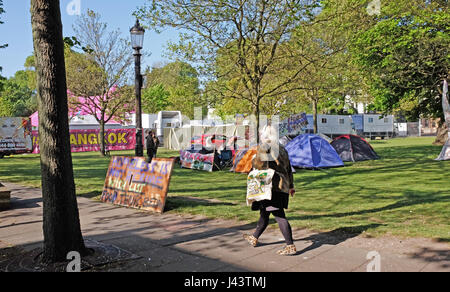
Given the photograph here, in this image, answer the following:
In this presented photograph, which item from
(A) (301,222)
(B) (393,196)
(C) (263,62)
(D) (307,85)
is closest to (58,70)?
(A) (301,222)

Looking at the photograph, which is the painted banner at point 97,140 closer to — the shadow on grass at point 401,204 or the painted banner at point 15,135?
the painted banner at point 15,135

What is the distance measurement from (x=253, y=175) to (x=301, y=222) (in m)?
2.28

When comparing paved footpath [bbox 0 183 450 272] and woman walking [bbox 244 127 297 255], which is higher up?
woman walking [bbox 244 127 297 255]

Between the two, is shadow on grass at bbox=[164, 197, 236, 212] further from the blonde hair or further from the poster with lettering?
the blonde hair

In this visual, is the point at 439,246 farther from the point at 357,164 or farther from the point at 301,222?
the point at 357,164

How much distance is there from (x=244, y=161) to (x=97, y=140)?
24.7 meters

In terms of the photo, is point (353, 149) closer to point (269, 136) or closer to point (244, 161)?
point (244, 161)

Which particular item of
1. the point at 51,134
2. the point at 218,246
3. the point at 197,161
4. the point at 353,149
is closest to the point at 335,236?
the point at 218,246

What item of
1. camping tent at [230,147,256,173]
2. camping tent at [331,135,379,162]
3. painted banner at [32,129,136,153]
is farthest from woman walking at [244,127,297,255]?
painted banner at [32,129,136,153]

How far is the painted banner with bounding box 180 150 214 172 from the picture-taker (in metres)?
18.2

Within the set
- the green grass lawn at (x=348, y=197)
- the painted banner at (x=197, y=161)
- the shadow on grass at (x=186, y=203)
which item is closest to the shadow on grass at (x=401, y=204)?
the green grass lawn at (x=348, y=197)

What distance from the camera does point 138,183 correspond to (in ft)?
29.7

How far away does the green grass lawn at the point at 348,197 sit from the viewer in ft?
22.5

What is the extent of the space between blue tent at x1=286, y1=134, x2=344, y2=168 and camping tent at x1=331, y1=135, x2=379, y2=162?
214 cm
